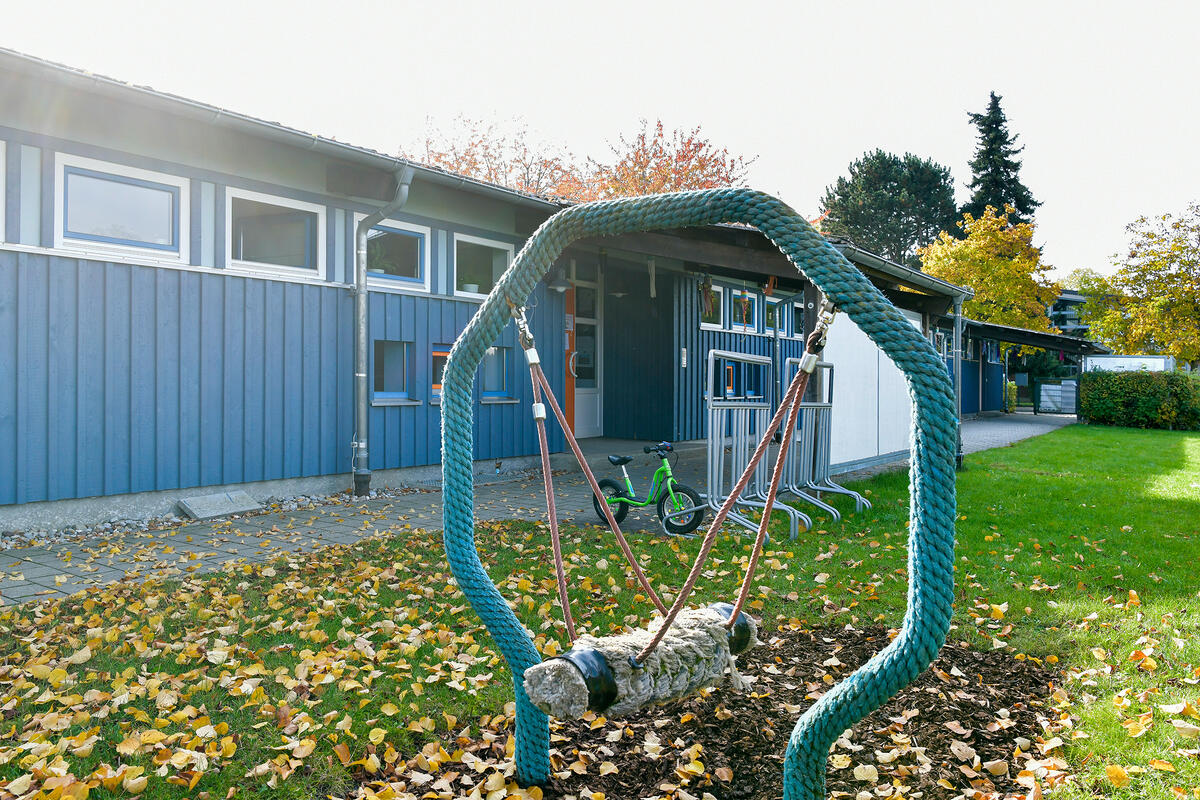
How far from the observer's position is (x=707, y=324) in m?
14.8

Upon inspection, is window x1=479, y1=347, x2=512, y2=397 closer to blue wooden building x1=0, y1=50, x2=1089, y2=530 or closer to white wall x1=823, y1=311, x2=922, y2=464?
blue wooden building x1=0, y1=50, x2=1089, y2=530

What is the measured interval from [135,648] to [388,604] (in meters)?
1.28

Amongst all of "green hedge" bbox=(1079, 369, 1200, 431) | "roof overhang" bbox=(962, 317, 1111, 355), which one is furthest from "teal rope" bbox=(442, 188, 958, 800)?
"roof overhang" bbox=(962, 317, 1111, 355)

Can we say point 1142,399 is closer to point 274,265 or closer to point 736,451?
point 736,451

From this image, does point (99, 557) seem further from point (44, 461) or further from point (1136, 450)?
point (1136, 450)

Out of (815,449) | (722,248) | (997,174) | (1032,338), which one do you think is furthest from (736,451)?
(997,174)

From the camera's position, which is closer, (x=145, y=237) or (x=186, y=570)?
(x=186, y=570)

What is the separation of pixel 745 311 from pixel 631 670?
13997 millimetres

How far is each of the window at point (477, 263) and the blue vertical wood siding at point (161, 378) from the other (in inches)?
69.4

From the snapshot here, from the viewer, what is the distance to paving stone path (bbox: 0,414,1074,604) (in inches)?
211

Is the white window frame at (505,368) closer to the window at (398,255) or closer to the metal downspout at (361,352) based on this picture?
the window at (398,255)

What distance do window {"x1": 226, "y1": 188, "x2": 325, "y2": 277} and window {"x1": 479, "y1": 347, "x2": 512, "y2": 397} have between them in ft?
8.41

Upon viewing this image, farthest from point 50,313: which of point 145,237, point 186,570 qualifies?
point 186,570

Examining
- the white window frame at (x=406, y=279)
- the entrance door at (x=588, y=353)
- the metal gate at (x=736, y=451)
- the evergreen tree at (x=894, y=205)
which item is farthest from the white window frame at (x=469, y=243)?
the evergreen tree at (x=894, y=205)
